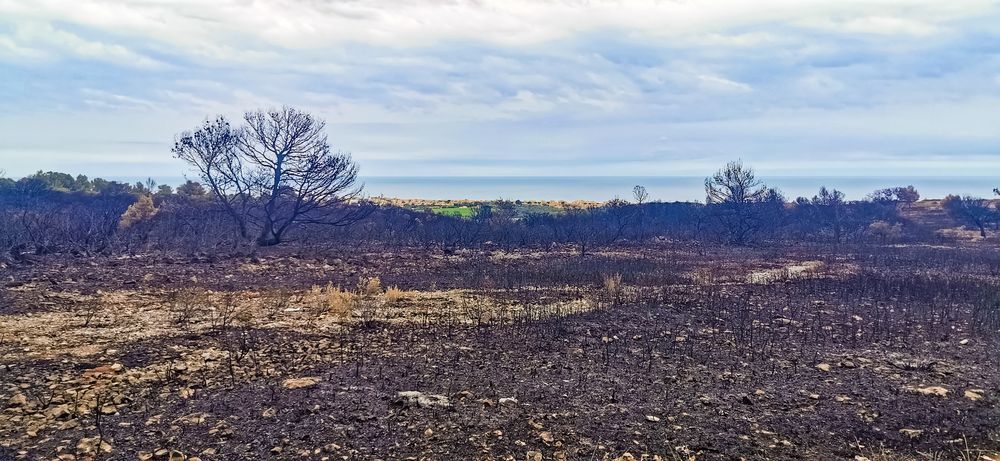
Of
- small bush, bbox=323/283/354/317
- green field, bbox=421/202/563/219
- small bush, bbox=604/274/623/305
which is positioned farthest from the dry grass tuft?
green field, bbox=421/202/563/219

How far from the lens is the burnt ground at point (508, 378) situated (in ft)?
16.8

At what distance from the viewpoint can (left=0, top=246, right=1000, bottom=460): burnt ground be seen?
5.11 m

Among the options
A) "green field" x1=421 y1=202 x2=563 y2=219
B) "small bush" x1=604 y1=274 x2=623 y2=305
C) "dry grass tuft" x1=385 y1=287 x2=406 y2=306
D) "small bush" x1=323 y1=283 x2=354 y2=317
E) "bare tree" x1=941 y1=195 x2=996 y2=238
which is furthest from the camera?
"green field" x1=421 y1=202 x2=563 y2=219

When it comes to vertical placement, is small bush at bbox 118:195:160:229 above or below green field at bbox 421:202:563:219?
below

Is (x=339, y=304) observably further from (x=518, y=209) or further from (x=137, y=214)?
(x=518, y=209)

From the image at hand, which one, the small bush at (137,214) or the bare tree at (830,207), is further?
the bare tree at (830,207)

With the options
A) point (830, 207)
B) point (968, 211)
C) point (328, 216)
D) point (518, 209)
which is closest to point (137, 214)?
point (328, 216)

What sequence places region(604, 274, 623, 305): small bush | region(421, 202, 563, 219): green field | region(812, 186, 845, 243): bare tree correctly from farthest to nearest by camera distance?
1. region(421, 202, 563, 219): green field
2. region(812, 186, 845, 243): bare tree
3. region(604, 274, 623, 305): small bush

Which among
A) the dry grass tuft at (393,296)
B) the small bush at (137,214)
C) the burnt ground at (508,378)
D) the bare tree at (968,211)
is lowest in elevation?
the burnt ground at (508,378)

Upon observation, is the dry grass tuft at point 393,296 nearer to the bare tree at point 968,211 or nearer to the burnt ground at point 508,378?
the burnt ground at point 508,378

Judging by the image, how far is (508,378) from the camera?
684 cm

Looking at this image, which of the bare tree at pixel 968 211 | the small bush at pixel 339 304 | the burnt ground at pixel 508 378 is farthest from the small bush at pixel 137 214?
the bare tree at pixel 968 211

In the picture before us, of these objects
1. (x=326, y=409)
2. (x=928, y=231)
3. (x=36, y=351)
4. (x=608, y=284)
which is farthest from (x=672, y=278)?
(x=928, y=231)

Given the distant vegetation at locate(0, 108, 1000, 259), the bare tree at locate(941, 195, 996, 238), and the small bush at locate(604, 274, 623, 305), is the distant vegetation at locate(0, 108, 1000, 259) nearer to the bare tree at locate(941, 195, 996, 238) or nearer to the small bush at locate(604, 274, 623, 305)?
the bare tree at locate(941, 195, 996, 238)
